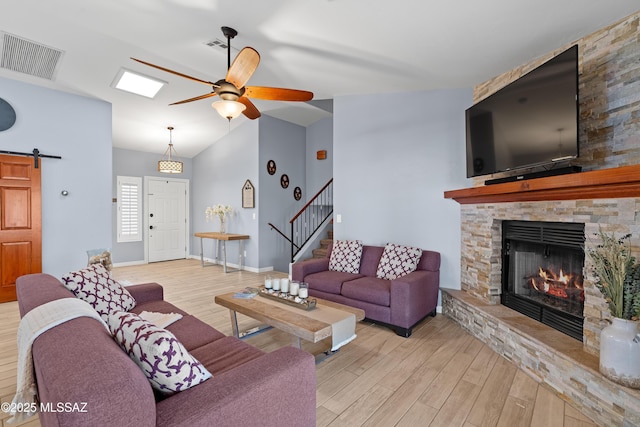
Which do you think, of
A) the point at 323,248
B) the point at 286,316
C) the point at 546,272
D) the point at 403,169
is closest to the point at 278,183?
the point at 323,248

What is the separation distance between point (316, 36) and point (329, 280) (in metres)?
2.65

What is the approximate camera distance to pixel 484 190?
3.04m

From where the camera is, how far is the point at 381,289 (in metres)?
3.32

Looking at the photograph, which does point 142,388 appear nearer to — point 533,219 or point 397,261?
point 533,219

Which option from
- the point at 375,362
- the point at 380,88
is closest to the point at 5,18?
the point at 380,88

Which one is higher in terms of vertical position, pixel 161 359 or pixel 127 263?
pixel 161 359

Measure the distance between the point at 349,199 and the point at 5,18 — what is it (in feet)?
14.2

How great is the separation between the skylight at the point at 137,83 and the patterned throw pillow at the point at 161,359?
14.1ft

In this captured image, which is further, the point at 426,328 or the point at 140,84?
the point at 140,84

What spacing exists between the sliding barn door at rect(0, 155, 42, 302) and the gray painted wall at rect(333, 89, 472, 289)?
4.40 m

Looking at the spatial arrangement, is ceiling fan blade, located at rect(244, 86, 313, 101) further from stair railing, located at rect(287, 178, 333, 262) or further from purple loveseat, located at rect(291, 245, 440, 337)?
stair railing, located at rect(287, 178, 333, 262)

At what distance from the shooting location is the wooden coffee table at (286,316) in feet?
7.07

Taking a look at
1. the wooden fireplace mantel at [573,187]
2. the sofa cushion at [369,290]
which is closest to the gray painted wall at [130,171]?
the sofa cushion at [369,290]

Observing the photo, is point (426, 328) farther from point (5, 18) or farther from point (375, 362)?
point (5, 18)
